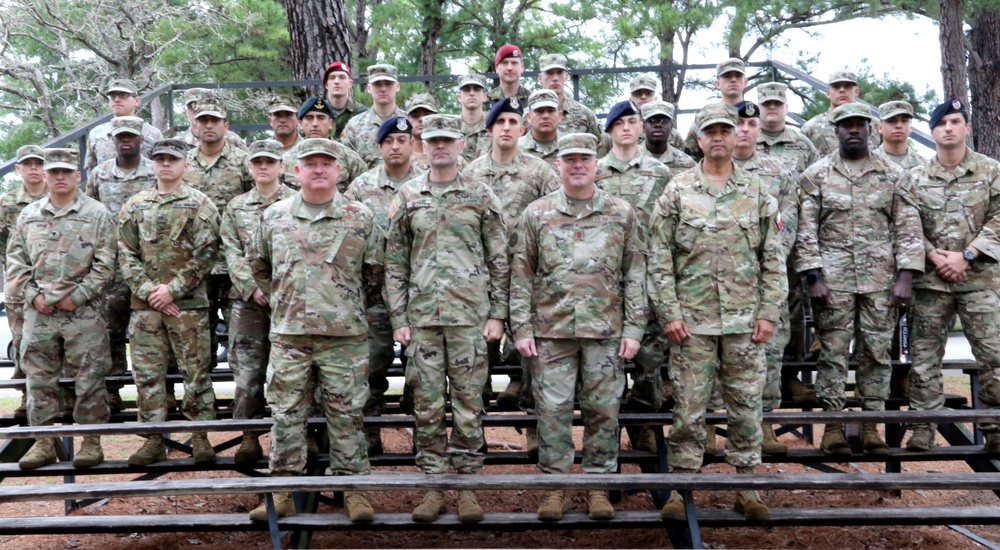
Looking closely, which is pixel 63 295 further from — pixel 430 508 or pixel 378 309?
pixel 430 508

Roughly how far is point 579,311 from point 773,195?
5.91 ft

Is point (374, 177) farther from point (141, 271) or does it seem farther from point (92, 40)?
point (92, 40)

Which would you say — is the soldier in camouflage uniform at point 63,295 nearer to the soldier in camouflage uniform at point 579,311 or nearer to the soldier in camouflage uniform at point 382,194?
the soldier in camouflage uniform at point 382,194

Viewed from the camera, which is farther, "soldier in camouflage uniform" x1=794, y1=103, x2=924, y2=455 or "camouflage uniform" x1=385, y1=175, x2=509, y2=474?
"soldier in camouflage uniform" x1=794, y1=103, x2=924, y2=455

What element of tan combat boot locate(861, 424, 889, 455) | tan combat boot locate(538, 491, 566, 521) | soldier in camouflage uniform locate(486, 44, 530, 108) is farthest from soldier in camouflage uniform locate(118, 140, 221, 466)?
tan combat boot locate(861, 424, 889, 455)

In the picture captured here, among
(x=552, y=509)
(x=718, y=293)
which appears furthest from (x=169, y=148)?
(x=718, y=293)

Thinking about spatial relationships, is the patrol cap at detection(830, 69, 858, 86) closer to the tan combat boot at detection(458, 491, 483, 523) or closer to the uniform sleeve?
the tan combat boot at detection(458, 491, 483, 523)

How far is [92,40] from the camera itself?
19.9 metres

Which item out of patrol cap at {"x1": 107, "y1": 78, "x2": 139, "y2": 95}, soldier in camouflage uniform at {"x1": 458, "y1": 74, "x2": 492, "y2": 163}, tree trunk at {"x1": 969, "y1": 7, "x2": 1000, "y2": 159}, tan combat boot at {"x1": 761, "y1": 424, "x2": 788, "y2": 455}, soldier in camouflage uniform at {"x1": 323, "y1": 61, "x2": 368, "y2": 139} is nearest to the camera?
tan combat boot at {"x1": 761, "y1": 424, "x2": 788, "y2": 455}

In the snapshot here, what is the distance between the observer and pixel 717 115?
5.14 meters

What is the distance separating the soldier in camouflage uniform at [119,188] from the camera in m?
6.70

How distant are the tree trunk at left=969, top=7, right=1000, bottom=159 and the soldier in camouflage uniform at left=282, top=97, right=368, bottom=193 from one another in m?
10.0

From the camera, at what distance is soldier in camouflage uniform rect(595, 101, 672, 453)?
5902 millimetres

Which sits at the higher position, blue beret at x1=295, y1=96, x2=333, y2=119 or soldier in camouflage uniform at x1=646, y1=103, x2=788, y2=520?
blue beret at x1=295, y1=96, x2=333, y2=119
